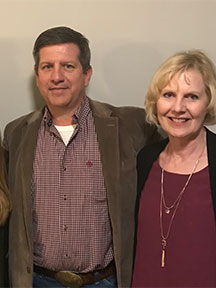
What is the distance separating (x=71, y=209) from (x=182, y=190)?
493 millimetres

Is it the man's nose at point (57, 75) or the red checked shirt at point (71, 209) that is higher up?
the man's nose at point (57, 75)

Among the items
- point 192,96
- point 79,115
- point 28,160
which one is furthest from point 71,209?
point 192,96

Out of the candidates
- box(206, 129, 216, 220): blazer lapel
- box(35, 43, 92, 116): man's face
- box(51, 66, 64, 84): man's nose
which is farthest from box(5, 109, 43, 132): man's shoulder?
box(206, 129, 216, 220): blazer lapel

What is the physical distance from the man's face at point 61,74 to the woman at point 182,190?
0.35 meters

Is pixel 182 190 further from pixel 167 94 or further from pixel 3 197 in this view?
pixel 3 197

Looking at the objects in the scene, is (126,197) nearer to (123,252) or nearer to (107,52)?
(123,252)

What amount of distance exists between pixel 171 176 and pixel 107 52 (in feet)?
2.85

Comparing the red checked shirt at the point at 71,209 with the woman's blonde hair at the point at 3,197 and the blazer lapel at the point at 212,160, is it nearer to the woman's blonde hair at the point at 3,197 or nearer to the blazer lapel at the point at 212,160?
the woman's blonde hair at the point at 3,197

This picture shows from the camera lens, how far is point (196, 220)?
165cm

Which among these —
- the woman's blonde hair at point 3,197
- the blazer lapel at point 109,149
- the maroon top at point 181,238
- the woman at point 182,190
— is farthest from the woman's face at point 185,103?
the woman's blonde hair at point 3,197

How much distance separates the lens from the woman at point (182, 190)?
165 centimetres

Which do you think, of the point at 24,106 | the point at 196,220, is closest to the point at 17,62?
the point at 24,106

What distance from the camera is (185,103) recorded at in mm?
1671

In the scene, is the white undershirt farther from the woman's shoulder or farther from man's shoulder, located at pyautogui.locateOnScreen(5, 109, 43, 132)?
the woman's shoulder
